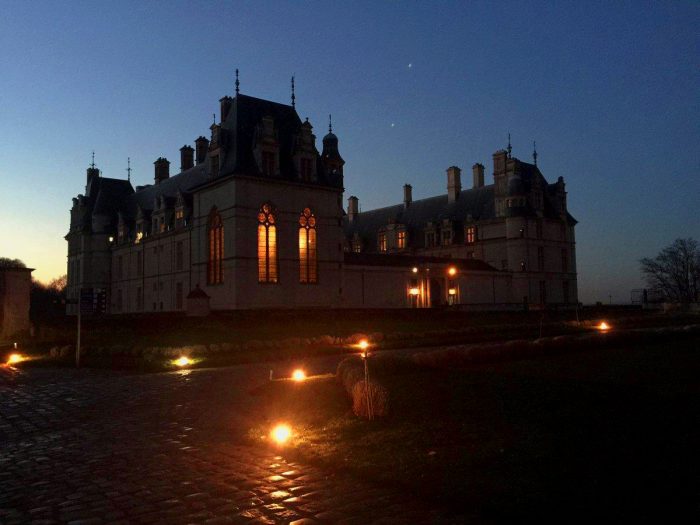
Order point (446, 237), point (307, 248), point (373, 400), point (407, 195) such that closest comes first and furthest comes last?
point (373, 400) → point (307, 248) → point (446, 237) → point (407, 195)

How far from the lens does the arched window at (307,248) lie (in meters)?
47.3

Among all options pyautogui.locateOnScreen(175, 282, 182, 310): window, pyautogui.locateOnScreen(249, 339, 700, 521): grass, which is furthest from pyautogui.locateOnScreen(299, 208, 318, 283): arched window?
pyautogui.locateOnScreen(249, 339, 700, 521): grass

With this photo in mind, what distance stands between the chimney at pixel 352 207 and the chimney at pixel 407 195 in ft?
32.0

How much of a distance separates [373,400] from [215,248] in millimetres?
37765

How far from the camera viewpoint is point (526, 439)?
8.45m

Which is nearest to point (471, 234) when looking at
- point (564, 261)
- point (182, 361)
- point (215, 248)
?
point (564, 261)

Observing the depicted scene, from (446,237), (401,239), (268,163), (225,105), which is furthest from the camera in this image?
(401,239)

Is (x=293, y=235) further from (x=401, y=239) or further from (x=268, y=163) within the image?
(x=401, y=239)

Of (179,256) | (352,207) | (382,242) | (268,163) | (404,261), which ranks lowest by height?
(404,261)

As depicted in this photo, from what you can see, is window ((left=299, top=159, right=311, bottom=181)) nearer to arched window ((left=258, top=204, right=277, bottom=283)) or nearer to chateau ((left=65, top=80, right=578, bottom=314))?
chateau ((left=65, top=80, right=578, bottom=314))

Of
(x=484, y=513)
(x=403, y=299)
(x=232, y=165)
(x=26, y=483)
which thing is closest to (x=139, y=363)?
(x=26, y=483)

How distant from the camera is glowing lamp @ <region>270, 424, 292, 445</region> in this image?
31.7 ft

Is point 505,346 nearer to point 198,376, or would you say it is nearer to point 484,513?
point 198,376

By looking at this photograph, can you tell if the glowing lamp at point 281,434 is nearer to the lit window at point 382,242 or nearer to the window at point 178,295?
the window at point 178,295
